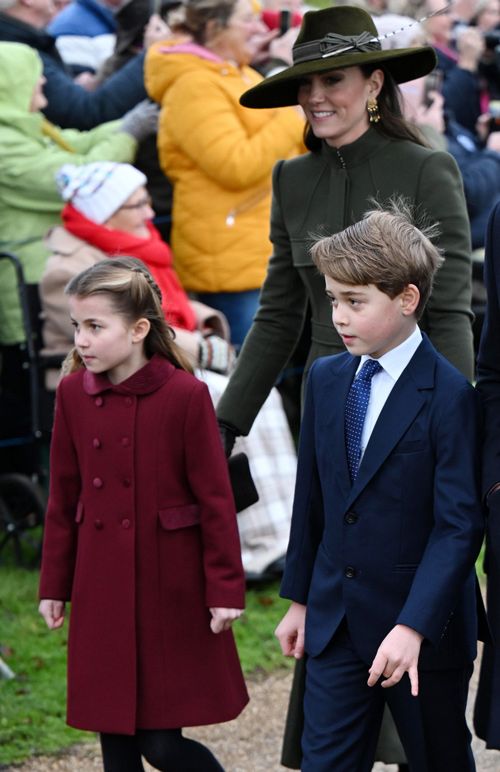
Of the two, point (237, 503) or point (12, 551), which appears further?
point (12, 551)

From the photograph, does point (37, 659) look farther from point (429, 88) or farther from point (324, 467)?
point (429, 88)

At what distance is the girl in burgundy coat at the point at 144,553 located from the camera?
A: 3.47m

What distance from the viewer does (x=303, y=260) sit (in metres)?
3.79

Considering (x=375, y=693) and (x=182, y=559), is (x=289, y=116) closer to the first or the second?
(x=182, y=559)

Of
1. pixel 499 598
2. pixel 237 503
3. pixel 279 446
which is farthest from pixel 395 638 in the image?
pixel 279 446

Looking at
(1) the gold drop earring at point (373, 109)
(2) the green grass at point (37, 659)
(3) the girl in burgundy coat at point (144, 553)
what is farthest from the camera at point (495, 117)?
(3) the girl in burgundy coat at point (144, 553)

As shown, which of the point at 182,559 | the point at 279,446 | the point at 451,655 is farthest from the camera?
the point at 279,446

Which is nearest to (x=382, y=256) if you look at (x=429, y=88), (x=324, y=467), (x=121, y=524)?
(x=324, y=467)

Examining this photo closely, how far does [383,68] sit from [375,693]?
5.45 ft

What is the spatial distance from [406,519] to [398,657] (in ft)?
1.02

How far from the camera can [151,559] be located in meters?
3.48

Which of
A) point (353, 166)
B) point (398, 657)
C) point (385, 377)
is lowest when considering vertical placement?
point (398, 657)

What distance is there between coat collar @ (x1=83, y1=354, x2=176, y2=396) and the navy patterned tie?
62cm

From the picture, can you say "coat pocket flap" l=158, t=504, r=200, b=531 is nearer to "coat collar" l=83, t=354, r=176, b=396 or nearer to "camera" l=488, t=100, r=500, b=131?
"coat collar" l=83, t=354, r=176, b=396
